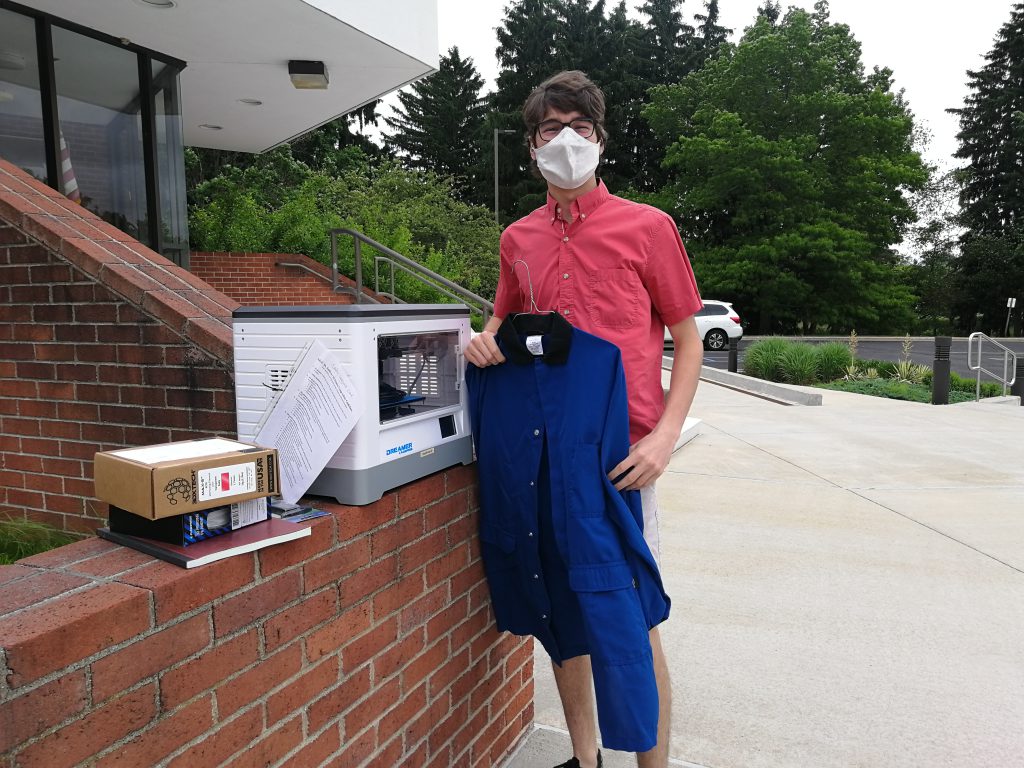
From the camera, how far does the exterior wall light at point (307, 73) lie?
671 cm

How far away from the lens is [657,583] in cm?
199

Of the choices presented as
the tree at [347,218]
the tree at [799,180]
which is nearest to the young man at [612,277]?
the tree at [347,218]

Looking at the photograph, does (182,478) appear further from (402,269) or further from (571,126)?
(402,269)

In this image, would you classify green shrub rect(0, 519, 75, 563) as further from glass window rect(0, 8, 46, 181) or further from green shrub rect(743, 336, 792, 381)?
green shrub rect(743, 336, 792, 381)

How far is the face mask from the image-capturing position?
2.04 metres

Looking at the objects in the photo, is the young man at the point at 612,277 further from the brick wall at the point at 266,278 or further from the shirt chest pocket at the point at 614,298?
the brick wall at the point at 266,278

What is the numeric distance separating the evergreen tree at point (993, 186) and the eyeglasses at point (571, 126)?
37.0 m

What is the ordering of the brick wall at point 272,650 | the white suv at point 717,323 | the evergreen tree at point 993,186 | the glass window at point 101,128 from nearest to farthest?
the brick wall at point 272,650
the glass window at point 101,128
the white suv at point 717,323
the evergreen tree at point 993,186

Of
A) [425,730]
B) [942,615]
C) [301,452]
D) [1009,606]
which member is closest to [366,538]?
[301,452]

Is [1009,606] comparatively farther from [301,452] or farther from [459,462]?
[301,452]

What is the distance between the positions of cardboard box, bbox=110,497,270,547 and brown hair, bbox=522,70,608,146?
124 centimetres

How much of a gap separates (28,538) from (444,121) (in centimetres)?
3860

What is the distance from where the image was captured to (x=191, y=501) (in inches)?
55.1

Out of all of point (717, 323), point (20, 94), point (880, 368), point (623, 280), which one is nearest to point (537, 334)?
point (623, 280)
